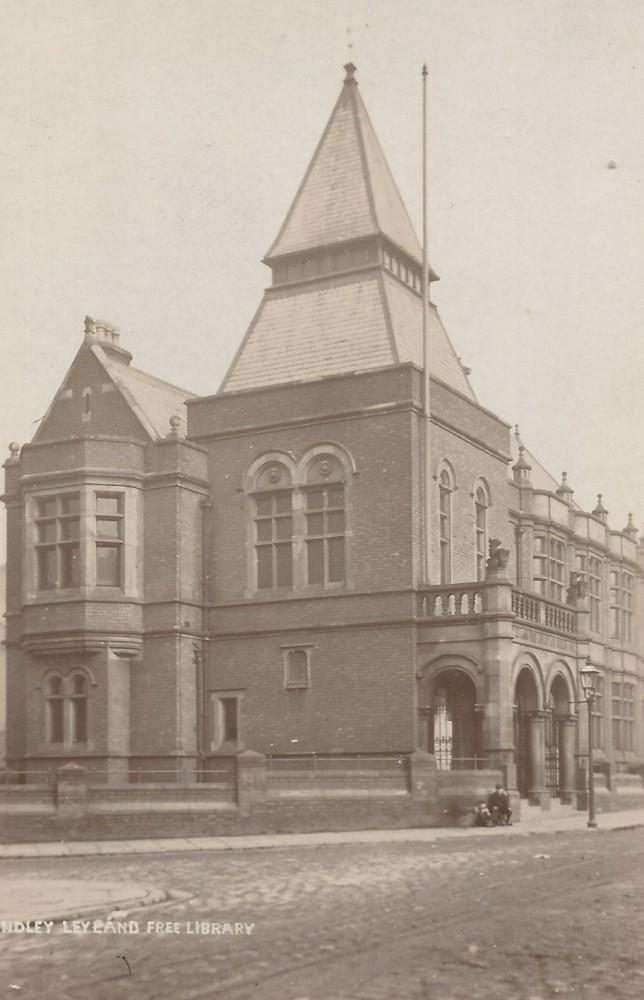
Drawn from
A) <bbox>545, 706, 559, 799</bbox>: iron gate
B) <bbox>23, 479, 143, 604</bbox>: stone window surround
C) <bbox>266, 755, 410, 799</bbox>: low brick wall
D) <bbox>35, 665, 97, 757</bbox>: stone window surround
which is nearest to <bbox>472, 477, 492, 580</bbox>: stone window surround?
<bbox>545, 706, 559, 799</bbox>: iron gate

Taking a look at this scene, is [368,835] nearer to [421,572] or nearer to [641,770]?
[421,572]

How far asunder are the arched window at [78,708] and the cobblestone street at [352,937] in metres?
12.5

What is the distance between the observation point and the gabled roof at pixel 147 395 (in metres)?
31.7

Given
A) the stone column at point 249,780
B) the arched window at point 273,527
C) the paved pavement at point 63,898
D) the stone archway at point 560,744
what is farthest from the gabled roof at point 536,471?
the paved pavement at point 63,898

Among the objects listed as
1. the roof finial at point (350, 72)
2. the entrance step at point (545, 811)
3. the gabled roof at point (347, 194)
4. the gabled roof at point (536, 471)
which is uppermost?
the roof finial at point (350, 72)

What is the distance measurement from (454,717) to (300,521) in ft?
20.1

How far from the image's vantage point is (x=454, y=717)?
→ 101ft

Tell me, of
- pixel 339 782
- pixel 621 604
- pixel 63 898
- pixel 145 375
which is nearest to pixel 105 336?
pixel 145 375

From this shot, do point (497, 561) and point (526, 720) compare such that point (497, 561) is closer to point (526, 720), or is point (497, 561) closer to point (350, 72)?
point (526, 720)

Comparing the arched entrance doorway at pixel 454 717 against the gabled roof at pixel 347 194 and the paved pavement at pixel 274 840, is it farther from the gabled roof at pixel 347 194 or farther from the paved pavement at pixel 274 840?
the gabled roof at pixel 347 194

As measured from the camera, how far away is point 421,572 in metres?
28.6

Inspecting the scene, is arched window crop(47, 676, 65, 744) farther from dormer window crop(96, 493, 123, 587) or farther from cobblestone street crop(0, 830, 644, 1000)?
cobblestone street crop(0, 830, 644, 1000)

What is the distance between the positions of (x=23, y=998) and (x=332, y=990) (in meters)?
1.98

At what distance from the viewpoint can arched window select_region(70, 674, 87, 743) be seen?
95.9 ft
